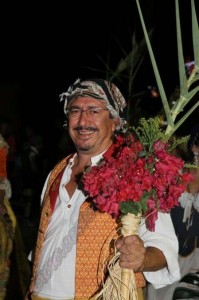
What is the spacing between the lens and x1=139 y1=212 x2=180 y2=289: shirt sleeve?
3.51 meters

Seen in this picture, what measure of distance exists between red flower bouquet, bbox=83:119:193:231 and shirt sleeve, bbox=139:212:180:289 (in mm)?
204

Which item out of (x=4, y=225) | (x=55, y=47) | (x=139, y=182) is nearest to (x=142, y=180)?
(x=139, y=182)

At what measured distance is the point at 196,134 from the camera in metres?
6.33

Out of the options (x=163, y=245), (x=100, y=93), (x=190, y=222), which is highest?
(x=100, y=93)

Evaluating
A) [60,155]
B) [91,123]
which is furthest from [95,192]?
[60,155]

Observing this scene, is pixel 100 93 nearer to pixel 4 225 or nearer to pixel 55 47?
pixel 4 225

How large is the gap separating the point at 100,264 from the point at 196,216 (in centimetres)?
277

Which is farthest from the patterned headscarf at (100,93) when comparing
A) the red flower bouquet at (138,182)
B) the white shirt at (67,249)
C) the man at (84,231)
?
the red flower bouquet at (138,182)

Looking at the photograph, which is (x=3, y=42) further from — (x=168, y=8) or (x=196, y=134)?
(x=196, y=134)

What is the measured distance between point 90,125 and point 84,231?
56cm

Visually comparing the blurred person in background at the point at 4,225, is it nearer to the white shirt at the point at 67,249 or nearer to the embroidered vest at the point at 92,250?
the white shirt at the point at 67,249

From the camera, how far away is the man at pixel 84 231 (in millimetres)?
3512

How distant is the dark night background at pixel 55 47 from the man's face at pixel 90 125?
1191 cm

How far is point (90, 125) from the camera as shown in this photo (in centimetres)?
395
